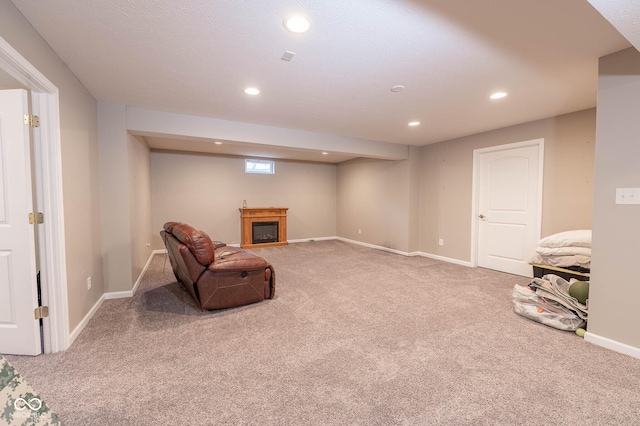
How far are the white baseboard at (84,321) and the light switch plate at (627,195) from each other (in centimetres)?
447

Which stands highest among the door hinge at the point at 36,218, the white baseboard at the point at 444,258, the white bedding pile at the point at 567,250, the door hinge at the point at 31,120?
the door hinge at the point at 31,120

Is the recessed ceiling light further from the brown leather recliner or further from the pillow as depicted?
the pillow

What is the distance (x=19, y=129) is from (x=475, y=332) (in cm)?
396

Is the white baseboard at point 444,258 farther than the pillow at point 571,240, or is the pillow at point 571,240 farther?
the white baseboard at point 444,258

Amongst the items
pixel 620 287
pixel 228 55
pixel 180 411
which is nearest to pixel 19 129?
pixel 228 55

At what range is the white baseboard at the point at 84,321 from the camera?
2306 mm

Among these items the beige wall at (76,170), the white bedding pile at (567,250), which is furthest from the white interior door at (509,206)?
the beige wall at (76,170)

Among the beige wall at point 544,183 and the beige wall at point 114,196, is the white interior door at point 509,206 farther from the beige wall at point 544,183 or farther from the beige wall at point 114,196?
the beige wall at point 114,196

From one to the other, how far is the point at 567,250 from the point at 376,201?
12.5 feet

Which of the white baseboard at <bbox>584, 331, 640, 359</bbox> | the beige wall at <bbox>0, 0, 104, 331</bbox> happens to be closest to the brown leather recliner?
the beige wall at <bbox>0, 0, 104, 331</bbox>

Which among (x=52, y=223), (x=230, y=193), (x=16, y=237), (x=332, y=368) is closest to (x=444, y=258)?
(x=332, y=368)

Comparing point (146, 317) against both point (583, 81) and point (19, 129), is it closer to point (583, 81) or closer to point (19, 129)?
point (19, 129)

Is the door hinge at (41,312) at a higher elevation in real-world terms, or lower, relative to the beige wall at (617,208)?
lower

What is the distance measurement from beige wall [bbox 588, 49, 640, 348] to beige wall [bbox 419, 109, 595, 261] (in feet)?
5.62
